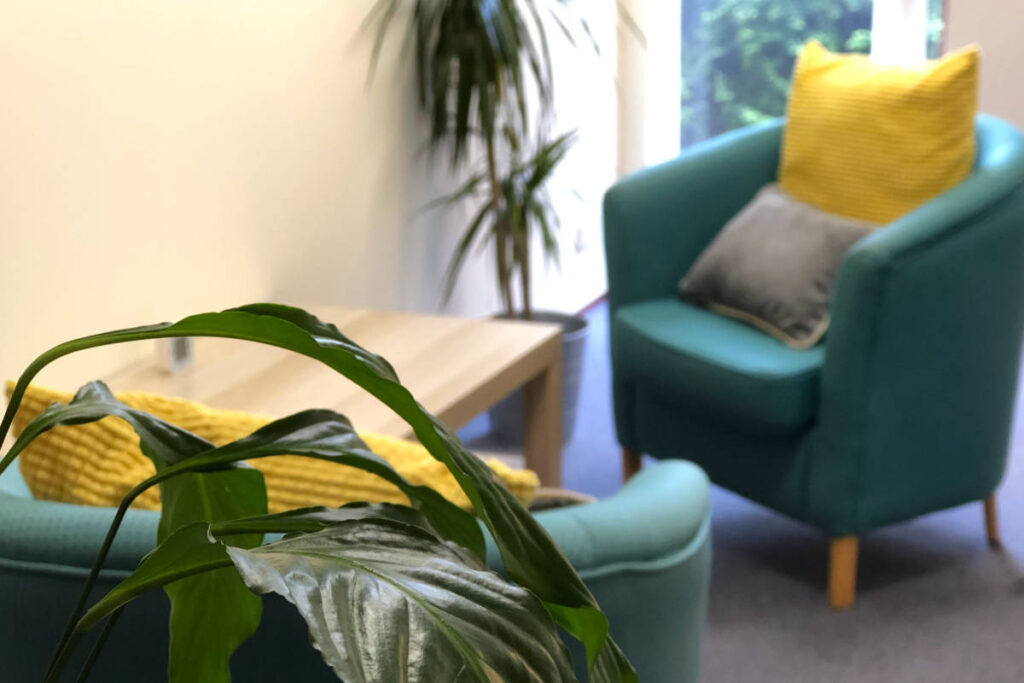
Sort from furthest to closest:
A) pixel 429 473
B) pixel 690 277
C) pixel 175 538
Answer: pixel 690 277, pixel 429 473, pixel 175 538

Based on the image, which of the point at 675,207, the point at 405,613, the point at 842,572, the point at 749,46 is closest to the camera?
the point at 405,613

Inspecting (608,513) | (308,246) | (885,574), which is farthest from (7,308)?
(885,574)

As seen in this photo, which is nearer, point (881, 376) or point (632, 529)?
point (632, 529)

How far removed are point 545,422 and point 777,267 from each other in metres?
0.60

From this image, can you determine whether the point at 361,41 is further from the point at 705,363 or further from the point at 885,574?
the point at 885,574

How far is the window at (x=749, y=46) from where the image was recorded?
14.8 feet

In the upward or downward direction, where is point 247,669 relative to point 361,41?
downward

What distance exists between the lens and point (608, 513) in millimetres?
1144

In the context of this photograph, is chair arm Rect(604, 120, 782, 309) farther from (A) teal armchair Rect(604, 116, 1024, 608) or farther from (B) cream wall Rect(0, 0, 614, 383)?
(B) cream wall Rect(0, 0, 614, 383)

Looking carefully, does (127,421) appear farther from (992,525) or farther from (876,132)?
(992,525)

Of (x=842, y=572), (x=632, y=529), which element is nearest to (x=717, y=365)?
(x=842, y=572)

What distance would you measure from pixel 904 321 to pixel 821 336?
0.87 ft

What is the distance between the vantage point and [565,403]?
3342 millimetres

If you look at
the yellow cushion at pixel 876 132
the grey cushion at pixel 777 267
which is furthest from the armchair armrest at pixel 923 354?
the grey cushion at pixel 777 267
